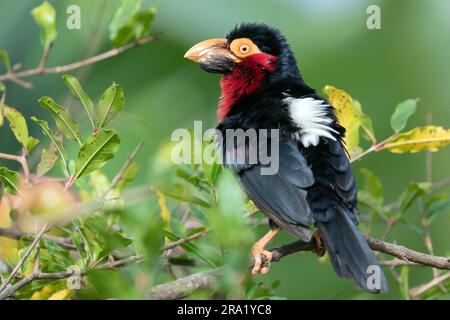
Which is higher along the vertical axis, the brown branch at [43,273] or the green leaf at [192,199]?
the green leaf at [192,199]

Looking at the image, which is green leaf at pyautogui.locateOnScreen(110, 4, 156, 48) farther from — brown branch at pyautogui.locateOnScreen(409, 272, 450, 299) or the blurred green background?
brown branch at pyautogui.locateOnScreen(409, 272, 450, 299)

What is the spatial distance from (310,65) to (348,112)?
1.89 meters

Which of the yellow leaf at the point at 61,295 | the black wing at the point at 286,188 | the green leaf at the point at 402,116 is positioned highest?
the green leaf at the point at 402,116

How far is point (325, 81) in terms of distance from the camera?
482 centimetres

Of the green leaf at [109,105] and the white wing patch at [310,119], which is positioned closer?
the green leaf at [109,105]

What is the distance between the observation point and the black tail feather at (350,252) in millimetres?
2367

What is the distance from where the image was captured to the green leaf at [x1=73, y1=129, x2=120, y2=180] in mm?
2252

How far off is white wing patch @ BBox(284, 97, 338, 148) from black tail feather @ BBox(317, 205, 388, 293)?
34 centimetres

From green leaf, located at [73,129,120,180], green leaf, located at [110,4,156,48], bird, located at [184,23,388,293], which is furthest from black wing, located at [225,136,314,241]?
green leaf, located at [110,4,156,48]

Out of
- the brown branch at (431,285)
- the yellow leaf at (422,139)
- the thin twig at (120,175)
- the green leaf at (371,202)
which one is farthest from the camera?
the green leaf at (371,202)

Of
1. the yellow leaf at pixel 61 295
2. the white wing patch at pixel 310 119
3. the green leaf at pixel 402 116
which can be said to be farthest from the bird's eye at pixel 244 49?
the yellow leaf at pixel 61 295

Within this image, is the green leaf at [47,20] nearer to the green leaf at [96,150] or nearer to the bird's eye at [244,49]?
the bird's eye at [244,49]

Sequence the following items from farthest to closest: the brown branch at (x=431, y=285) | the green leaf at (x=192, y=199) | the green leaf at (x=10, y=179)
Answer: the brown branch at (x=431, y=285) < the green leaf at (x=192, y=199) < the green leaf at (x=10, y=179)

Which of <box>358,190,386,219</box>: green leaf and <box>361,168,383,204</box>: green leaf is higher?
<box>361,168,383,204</box>: green leaf
